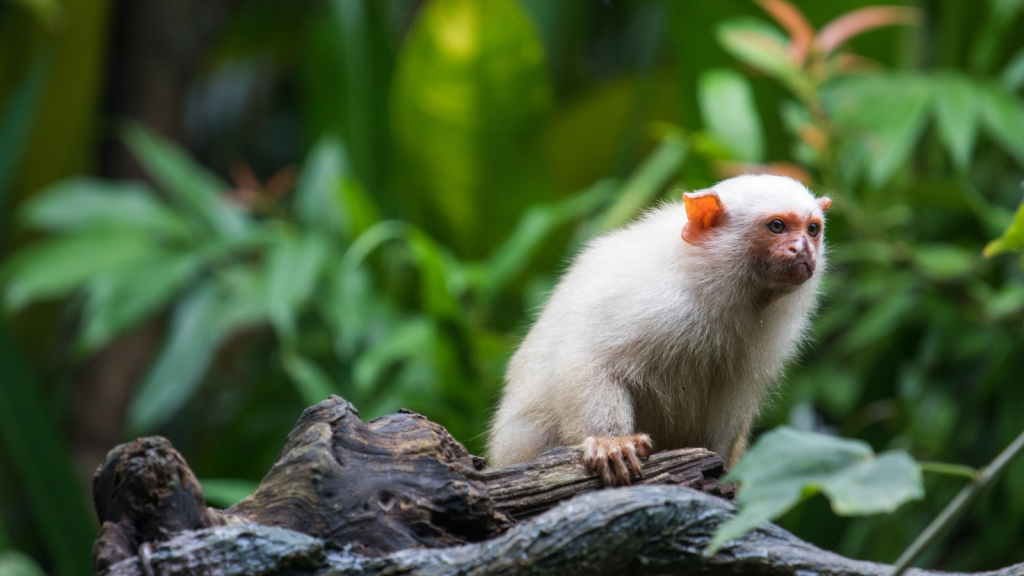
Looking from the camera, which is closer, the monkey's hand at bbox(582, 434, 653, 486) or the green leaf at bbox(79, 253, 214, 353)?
the monkey's hand at bbox(582, 434, 653, 486)

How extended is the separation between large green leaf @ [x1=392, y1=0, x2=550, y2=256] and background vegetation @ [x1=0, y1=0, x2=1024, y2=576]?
1cm

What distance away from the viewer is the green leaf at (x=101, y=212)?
3.77 metres

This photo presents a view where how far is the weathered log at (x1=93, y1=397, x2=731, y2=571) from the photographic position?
57.1 inches

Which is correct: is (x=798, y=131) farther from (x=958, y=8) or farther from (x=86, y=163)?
(x=86, y=163)

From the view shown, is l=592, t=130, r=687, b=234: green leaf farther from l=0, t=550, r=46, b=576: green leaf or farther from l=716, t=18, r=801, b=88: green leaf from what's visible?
l=0, t=550, r=46, b=576: green leaf

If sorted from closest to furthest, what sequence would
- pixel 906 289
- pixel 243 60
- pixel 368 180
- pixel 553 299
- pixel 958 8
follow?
1. pixel 553 299
2. pixel 906 289
3. pixel 958 8
4. pixel 368 180
5. pixel 243 60

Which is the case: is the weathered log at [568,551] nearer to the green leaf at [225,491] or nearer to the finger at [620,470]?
the finger at [620,470]

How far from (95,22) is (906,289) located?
3.92m

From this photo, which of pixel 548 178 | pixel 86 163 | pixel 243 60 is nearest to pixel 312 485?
pixel 548 178

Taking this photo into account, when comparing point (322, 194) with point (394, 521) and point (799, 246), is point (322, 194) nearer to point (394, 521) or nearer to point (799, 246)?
point (799, 246)

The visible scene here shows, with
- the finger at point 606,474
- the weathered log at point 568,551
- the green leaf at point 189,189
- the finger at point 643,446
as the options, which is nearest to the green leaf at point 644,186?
the green leaf at point 189,189

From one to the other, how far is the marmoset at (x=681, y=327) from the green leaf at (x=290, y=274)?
126cm

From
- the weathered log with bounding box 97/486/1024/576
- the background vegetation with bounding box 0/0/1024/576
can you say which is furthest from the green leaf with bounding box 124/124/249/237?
the weathered log with bounding box 97/486/1024/576

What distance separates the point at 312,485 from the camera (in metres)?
1.56
